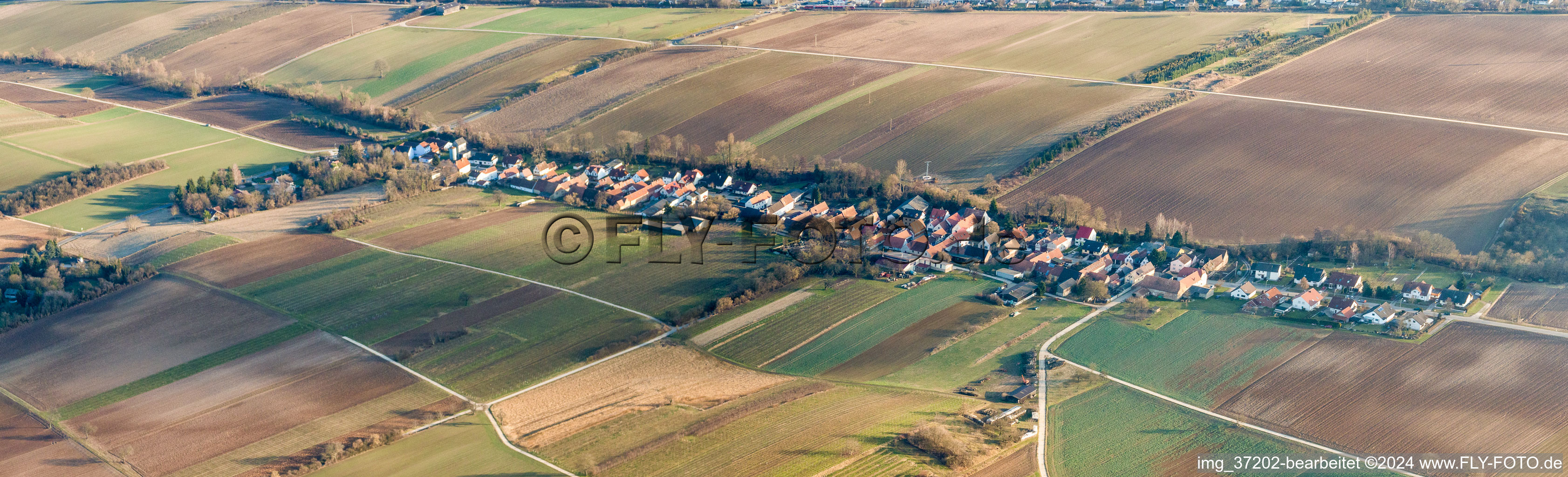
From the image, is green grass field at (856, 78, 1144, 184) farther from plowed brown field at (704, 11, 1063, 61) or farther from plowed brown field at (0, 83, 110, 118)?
plowed brown field at (0, 83, 110, 118)

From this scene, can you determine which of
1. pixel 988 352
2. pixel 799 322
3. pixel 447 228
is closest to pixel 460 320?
pixel 447 228

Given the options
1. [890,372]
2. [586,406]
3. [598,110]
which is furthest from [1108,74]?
[586,406]

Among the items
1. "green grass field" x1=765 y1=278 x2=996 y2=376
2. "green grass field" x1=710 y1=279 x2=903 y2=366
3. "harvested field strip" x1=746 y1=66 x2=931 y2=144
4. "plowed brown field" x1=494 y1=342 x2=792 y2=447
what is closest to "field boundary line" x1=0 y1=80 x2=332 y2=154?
"harvested field strip" x1=746 y1=66 x2=931 y2=144

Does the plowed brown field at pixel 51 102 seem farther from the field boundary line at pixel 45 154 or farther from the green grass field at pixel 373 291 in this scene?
the green grass field at pixel 373 291

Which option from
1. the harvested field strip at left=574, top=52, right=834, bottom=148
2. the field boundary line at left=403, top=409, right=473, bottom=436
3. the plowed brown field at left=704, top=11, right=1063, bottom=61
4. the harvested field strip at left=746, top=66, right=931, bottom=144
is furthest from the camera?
the plowed brown field at left=704, top=11, right=1063, bottom=61

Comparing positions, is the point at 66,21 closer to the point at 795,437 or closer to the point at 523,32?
the point at 523,32

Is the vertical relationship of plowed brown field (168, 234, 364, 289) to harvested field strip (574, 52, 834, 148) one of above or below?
below
